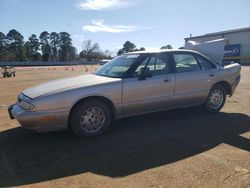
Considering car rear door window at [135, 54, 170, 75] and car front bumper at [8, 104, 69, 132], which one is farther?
car rear door window at [135, 54, 170, 75]

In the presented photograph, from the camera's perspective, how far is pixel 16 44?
373 ft

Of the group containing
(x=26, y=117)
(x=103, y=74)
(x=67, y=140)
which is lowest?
(x=67, y=140)

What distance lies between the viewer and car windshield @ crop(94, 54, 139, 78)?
600cm

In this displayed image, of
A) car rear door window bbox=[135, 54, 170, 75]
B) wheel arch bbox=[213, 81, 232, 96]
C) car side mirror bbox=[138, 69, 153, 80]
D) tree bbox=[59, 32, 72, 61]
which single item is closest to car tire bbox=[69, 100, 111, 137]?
car side mirror bbox=[138, 69, 153, 80]

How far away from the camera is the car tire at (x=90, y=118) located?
17.3 feet

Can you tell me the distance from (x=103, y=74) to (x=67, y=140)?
166 cm

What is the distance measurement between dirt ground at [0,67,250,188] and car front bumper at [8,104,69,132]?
0.29m

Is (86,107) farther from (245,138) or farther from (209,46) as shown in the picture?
(209,46)

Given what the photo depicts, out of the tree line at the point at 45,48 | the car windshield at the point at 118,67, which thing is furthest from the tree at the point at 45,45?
the car windshield at the point at 118,67

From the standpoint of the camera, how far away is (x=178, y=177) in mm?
3725

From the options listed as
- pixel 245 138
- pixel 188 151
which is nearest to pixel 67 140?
pixel 188 151

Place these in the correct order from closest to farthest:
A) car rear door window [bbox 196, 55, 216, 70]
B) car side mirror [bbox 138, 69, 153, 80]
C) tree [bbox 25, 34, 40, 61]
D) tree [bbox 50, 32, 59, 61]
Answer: car side mirror [bbox 138, 69, 153, 80] → car rear door window [bbox 196, 55, 216, 70] → tree [bbox 25, 34, 40, 61] → tree [bbox 50, 32, 59, 61]

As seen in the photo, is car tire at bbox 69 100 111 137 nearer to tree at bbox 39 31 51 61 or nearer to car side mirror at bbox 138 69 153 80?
car side mirror at bbox 138 69 153 80

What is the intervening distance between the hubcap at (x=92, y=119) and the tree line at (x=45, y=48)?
98.5 meters
